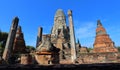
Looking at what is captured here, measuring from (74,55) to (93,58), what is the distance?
8.74ft

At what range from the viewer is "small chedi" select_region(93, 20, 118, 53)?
66.9ft

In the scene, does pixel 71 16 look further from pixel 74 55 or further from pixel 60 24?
pixel 60 24

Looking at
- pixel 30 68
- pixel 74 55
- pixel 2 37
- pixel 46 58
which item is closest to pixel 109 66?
pixel 30 68

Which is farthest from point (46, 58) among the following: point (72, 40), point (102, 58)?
point (72, 40)

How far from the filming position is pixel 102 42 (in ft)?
68.0

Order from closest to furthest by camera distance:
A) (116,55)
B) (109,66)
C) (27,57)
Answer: (109,66) < (27,57) < (116,55)

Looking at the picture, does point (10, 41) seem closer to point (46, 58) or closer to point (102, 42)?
point (102, 42)

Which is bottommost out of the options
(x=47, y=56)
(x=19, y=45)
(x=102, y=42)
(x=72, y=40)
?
(x=47, y=56)

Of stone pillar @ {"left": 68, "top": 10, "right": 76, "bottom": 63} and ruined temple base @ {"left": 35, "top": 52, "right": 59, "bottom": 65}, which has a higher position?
stone pillar @ {"left": 68, "top": 10, "right": 76, "bottom": 63}

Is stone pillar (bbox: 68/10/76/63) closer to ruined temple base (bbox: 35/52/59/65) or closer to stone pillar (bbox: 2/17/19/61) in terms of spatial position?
stone pillar (bbox: 2/17/19/61)

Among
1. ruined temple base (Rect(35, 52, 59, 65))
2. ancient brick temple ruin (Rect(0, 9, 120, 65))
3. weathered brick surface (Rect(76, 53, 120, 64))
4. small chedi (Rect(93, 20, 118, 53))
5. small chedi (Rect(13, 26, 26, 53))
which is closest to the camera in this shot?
ruined temple base (Rect(35, 52, 59, 65))

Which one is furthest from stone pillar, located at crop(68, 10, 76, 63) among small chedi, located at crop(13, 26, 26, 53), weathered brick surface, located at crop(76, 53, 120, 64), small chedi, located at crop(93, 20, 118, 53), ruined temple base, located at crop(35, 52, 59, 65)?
ruined temple base, located at crop(35, 52, 59, 65)

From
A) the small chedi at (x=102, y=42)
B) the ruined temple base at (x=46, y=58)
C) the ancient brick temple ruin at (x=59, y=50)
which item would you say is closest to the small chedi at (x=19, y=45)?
the ancient brick temple ruin at (x=59, y=50)

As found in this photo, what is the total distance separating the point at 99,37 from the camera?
Answer: 839 inches
